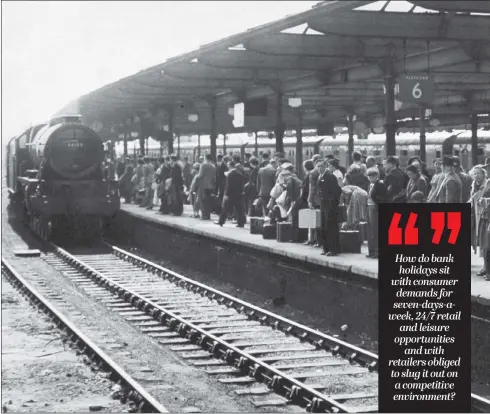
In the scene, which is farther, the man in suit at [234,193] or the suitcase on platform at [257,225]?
the man in suit at [234,193]

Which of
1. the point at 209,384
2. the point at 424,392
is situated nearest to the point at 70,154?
the point at 209,384

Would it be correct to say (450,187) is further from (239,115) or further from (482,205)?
(239,115)

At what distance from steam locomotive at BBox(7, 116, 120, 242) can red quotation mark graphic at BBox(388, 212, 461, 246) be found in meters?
16.5

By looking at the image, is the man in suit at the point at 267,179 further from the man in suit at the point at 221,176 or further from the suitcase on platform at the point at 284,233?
the man in suit at the point at 221,176

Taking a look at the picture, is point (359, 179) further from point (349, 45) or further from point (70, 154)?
point (70, 154)

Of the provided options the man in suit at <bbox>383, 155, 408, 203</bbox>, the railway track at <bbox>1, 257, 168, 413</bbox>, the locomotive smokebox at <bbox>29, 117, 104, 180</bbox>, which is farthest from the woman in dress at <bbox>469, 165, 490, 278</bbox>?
the locomotive smokebox at <bbox>29, 117, 104, 180</bbox>

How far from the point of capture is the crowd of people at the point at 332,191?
10.8m

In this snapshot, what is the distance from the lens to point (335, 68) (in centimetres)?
1625

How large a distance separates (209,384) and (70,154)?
12865mm

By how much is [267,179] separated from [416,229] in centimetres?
1175

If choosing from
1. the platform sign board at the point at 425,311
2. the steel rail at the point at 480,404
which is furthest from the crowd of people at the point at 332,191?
the platform sign board at the point at 425,311

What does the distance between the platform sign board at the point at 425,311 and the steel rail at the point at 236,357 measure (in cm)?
250

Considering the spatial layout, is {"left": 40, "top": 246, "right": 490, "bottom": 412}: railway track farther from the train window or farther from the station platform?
the train window

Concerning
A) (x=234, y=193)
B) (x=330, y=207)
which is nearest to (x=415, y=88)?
(x=330, y=207)
